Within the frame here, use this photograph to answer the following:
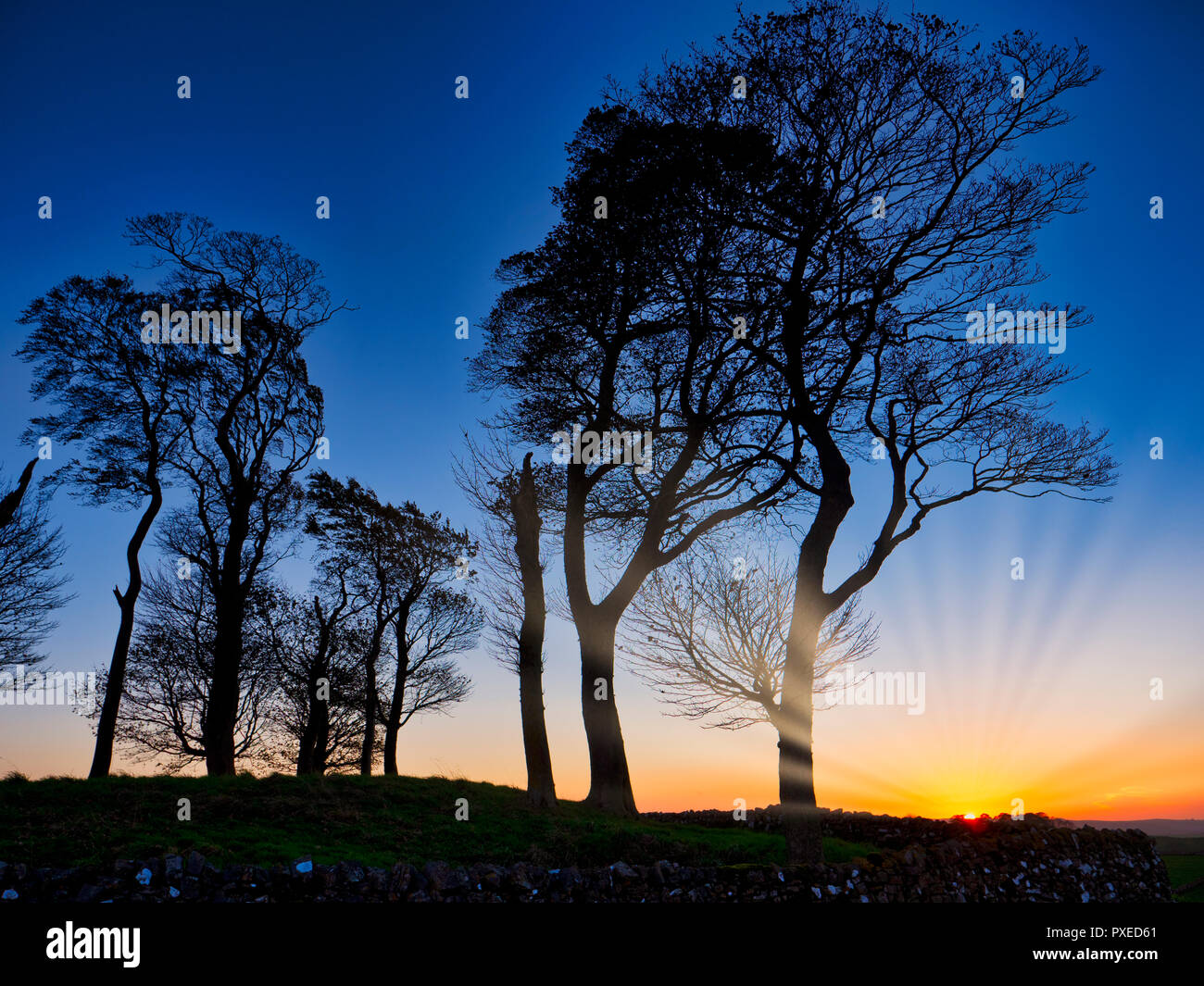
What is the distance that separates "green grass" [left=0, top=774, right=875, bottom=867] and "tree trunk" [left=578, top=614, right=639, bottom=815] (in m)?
1.04

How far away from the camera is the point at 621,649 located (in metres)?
20.8

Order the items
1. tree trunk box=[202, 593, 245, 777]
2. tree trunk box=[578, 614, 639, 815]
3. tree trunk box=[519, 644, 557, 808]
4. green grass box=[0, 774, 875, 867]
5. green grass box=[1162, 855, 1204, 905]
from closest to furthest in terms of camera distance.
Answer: green grass box=[0, 774, 875, 867] < tree trunk box=[519, 644, 557, 808] < green grass box=[1162, 855, 1204, 905] < tree trunk box=[578, 614, 639, 815] < tree trunk box=[202, 593, 245, 777]

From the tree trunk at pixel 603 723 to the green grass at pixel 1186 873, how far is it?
38.9ft

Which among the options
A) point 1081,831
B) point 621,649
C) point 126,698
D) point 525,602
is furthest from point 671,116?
point 126,698

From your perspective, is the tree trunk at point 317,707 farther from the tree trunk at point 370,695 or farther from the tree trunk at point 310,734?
the tree trunk at point 370,695

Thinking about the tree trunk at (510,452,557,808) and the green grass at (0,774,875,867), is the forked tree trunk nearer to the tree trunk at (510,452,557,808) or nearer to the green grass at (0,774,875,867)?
the green grass at (0,774,875,867)

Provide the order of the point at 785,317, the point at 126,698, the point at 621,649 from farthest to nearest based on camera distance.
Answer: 1. the point at 126,698
2. the point at 621,649
3. the point at 785,317

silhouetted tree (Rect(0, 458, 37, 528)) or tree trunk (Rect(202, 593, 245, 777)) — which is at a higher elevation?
silhouetted tree (Rect(0, 458, 37, 528))

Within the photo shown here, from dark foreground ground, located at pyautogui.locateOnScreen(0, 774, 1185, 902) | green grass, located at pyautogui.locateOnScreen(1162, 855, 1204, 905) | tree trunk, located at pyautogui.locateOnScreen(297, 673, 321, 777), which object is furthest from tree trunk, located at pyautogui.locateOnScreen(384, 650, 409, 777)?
green grass, located at pyautogui.locateOnScreen(1162, 855, 1204, 905)

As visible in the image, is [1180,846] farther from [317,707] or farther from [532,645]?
[317,707]

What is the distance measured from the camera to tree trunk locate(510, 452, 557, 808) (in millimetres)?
17016
